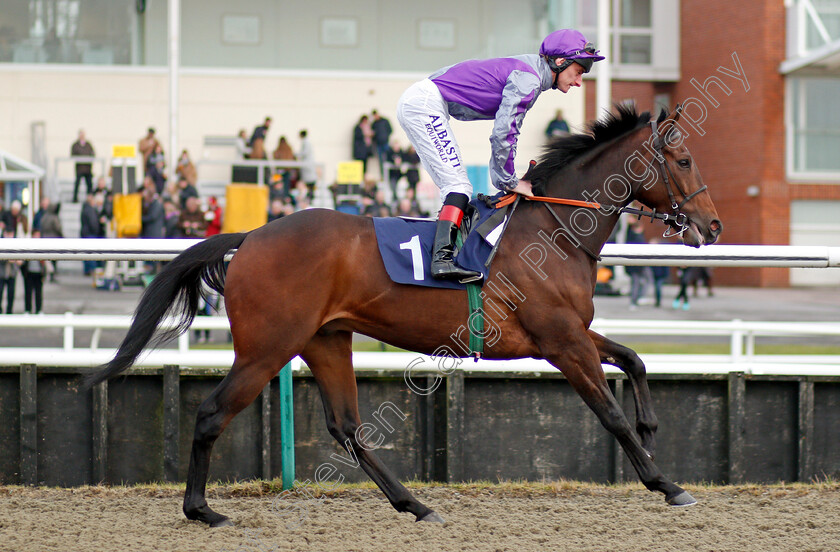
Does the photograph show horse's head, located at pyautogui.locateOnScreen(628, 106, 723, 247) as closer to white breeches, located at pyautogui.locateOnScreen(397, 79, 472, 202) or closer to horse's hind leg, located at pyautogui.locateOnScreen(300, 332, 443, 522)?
white breeches, located at pyautogui.locateOnScreen(397, 79, 472, 202)

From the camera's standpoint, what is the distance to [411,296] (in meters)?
3.91

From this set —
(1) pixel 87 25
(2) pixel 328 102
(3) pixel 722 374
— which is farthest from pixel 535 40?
(3) pixel 722 374

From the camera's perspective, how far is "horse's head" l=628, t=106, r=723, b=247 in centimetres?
406

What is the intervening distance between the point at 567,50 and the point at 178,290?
2.09 metres

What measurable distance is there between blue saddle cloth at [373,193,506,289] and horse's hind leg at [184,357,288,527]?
640 mm

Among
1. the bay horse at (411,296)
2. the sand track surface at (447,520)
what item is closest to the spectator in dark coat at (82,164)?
the sand track surface at (447,520)

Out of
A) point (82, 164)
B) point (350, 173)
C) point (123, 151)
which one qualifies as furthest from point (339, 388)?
point (82, 164)

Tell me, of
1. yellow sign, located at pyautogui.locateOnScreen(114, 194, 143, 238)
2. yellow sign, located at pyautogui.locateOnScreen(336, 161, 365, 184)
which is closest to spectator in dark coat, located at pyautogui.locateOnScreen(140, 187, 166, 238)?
yellow sign, located at pyautogui.locateOnScreen(114, 194, 143, 238)

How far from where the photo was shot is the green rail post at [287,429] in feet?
14.4

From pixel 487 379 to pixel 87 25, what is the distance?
55.0 ft

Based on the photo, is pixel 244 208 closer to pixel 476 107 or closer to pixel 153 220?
pixel 153 220

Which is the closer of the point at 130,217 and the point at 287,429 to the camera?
the point at 287,429

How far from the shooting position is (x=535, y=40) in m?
18.8

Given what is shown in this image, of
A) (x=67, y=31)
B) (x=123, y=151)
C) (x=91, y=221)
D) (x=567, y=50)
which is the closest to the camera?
(x=567, y=50)
